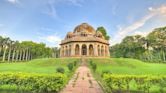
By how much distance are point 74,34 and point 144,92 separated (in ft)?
148

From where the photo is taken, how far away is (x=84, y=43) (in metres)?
49.5

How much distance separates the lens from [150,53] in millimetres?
72062

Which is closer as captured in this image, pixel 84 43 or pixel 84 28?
pixel 84 43

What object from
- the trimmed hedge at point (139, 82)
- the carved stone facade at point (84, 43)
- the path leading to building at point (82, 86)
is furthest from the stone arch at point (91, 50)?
the trimmed hedge at point (139, 82)

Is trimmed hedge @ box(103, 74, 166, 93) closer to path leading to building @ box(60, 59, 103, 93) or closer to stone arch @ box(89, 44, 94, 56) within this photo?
path leading to building @ box(60, 59, 103, 93)

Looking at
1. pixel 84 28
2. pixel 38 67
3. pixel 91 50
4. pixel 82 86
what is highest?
pixel 84 28

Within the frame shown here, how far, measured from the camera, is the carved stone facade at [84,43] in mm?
49219

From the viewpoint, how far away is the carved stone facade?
4922cm

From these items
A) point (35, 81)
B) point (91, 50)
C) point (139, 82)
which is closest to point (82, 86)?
point (35, 81)

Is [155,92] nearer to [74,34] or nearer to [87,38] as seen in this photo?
[87,38]

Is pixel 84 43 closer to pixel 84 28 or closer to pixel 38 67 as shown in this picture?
pixel 84 28

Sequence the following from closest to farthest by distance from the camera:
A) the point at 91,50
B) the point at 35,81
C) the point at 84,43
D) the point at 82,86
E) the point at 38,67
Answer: the point at 35,81 → the point at 82,86 → the point at 38,67 → the point at 84,43 → the point at 91,50

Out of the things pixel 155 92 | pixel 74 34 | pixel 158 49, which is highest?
pixel 74 34

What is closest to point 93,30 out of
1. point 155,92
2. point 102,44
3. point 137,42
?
point 102,44
